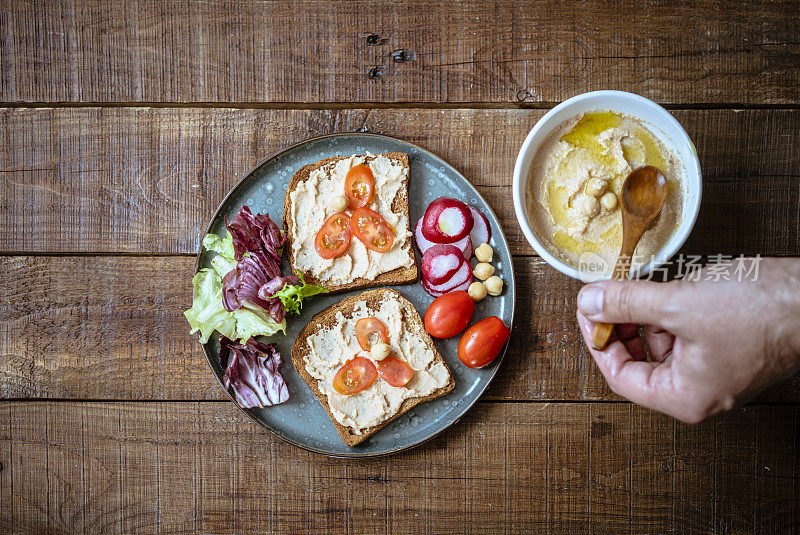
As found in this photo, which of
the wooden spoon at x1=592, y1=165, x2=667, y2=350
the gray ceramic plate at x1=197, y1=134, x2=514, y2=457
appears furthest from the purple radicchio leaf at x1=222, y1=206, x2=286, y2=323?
the wooden spoon at x1=592, y1=165, x2=667, y2=350

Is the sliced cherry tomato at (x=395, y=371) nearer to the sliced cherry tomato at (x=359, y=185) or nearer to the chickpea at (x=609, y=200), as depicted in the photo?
the sliced cherry tomato at (x=359, y=185)

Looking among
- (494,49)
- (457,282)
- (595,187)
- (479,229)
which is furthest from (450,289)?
(494,49)

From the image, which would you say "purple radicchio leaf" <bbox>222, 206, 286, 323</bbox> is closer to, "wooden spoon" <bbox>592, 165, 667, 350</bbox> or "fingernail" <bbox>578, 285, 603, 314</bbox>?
"fingernail" <bbox>578, 285, 603, 314</bbox>

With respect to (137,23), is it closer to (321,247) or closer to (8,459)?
(321,247)

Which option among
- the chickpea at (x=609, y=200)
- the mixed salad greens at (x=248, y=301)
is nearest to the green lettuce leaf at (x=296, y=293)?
the mixed salad greens at (x=248, y=301)

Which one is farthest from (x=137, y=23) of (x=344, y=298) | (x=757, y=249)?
(x=757, y=249)

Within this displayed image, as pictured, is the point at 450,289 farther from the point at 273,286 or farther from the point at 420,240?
the point at 273,286
